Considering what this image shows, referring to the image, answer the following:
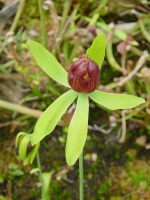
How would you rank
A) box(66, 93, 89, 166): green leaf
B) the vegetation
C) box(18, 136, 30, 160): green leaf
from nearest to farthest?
box(66, 93, 89, 166): green leaf, box(18, 136, 30, 160): green leaf, the vegetation

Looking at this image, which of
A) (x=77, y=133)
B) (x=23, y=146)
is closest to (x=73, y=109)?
(x=23, y=146)

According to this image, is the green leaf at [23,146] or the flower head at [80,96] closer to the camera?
the flower head at [80,96]

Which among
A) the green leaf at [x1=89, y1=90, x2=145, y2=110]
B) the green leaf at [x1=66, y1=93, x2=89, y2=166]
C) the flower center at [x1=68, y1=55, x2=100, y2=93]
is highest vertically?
the flower center at [x1=68, y1=55, x2=100, y2=93]

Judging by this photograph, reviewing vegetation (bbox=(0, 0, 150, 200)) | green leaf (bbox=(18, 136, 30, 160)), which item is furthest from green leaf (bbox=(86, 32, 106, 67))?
vegetation (bbox=(0, 0, 150, 200))

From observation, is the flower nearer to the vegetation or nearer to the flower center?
the flower center

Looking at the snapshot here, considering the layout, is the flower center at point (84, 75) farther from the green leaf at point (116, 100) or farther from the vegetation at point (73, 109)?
A: the vegetation at point (73, 109)

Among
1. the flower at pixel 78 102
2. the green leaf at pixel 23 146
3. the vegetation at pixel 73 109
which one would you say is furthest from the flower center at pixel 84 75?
the vegetation at pixel 73 109

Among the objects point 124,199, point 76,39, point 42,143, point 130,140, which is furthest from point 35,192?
point 76,39
